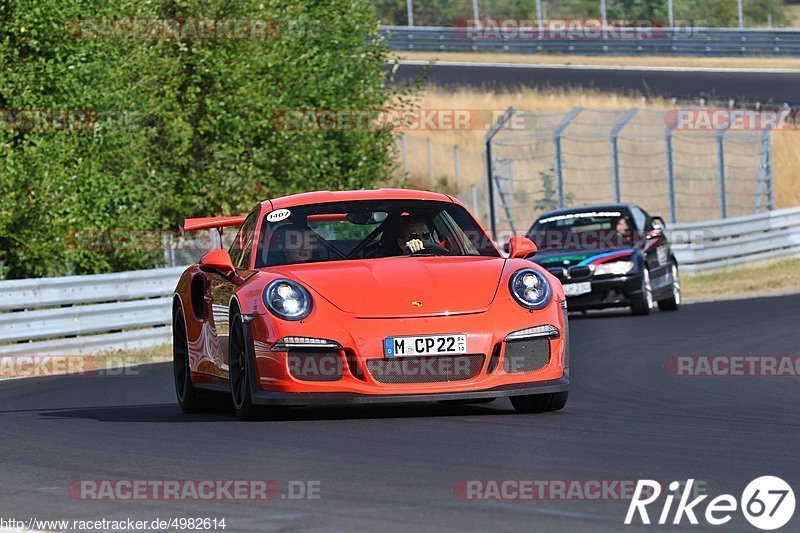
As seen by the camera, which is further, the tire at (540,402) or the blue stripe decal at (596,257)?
the blue stripe decal at (596,257)

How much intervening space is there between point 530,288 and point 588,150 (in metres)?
33.6

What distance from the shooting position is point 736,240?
28781 millimetres

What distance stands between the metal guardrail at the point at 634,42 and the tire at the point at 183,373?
39.1m

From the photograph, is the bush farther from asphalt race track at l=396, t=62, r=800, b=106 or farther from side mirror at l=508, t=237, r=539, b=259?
asphalt race track at l=396, t=62, r=800, b=106

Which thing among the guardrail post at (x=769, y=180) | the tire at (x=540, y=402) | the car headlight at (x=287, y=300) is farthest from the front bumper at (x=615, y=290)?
the guardrail post at (x=769, y=180)

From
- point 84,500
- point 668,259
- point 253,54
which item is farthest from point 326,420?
point 253,54

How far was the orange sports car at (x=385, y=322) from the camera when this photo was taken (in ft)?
27.9

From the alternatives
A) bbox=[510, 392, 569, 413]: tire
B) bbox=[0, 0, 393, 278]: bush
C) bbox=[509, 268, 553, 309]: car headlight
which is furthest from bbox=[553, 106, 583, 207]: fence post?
bbox=[509, 268, 553, 309]: car headlight

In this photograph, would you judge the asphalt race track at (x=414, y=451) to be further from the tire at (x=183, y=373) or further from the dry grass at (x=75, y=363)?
the dry grass at (x=75, y=363)

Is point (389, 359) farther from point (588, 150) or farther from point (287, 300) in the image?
point (588, 150)

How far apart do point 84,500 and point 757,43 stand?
44583 mm

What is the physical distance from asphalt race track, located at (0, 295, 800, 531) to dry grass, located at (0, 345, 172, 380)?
14.5 ft

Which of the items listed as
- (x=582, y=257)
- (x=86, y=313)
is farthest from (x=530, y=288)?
(x=582, y=257)

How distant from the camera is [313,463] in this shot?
7.17 m
